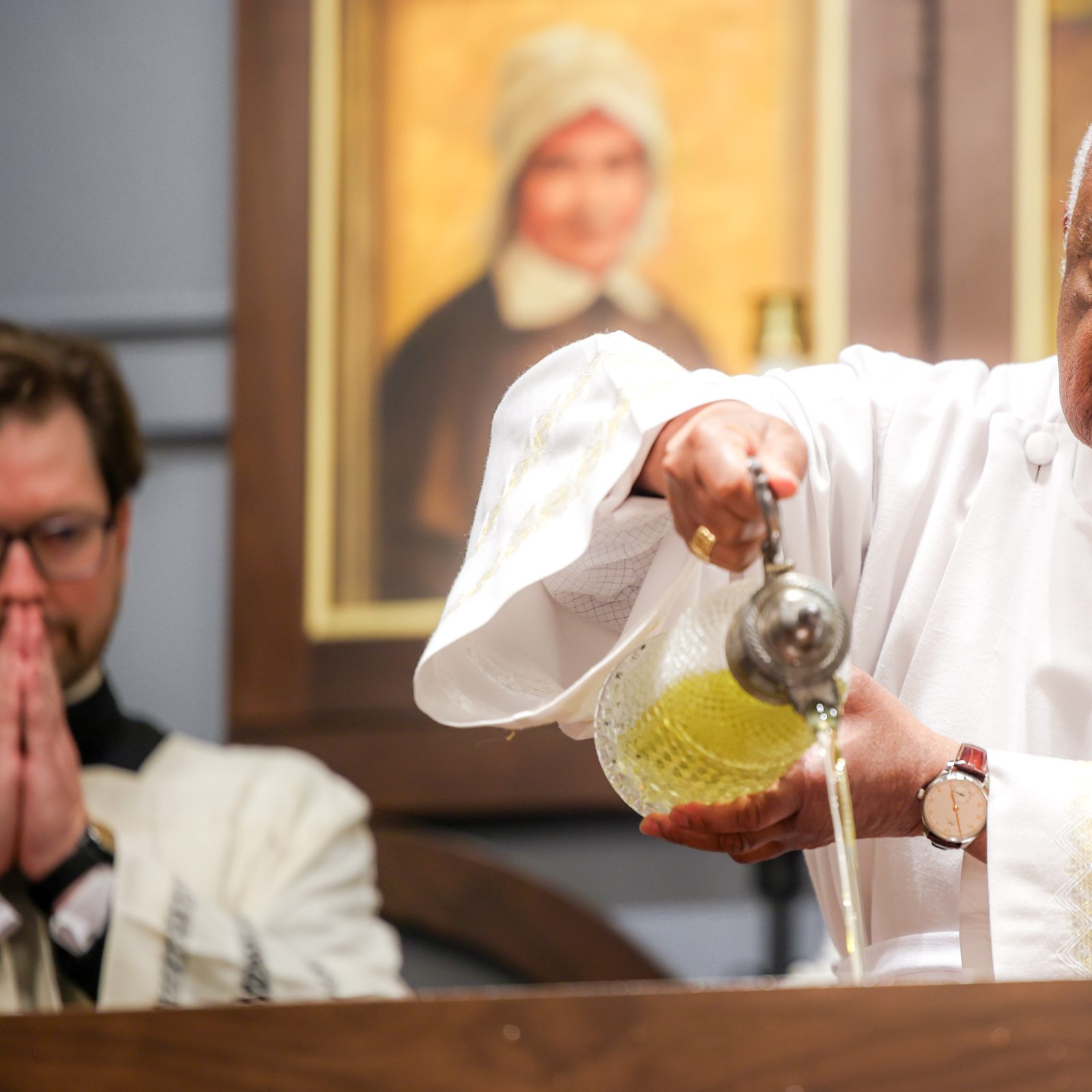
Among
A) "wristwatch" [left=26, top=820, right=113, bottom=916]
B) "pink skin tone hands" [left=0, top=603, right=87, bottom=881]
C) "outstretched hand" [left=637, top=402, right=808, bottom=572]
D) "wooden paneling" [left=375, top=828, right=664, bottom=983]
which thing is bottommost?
"wooden paneling" [left=375, top=828, right=664, bottom=983]

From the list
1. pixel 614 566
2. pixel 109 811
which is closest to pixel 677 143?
pixel 109 811

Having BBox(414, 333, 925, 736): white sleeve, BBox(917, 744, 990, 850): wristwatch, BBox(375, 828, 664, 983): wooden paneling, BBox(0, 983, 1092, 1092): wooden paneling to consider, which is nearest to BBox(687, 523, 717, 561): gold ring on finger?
BBox(414, 333, 925, 736): white sleeve

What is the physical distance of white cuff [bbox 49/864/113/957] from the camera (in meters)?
2.59

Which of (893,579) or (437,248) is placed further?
(437,248)

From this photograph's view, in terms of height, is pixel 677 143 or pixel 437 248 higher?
pixel 677 143

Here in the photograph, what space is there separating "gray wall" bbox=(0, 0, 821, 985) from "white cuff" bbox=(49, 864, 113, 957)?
0.93m

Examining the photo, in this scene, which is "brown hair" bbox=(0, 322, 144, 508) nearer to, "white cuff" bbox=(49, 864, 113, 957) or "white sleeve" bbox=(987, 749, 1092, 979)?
"white cuff" bbox=(49, 864, 113, 957)

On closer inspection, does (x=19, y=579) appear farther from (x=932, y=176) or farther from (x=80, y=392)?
(x=932, y=176)

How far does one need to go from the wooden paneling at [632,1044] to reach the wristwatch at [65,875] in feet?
6.23

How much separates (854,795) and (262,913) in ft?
5.89

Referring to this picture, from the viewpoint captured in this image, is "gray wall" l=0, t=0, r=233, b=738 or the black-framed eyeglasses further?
"gray wall" l=0, t=0, r=233, b=738

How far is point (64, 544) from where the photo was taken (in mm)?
2965

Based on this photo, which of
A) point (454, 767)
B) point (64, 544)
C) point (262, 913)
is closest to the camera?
point (262, 913)

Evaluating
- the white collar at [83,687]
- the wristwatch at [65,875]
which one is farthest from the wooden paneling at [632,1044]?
the white collar at [83,687]
